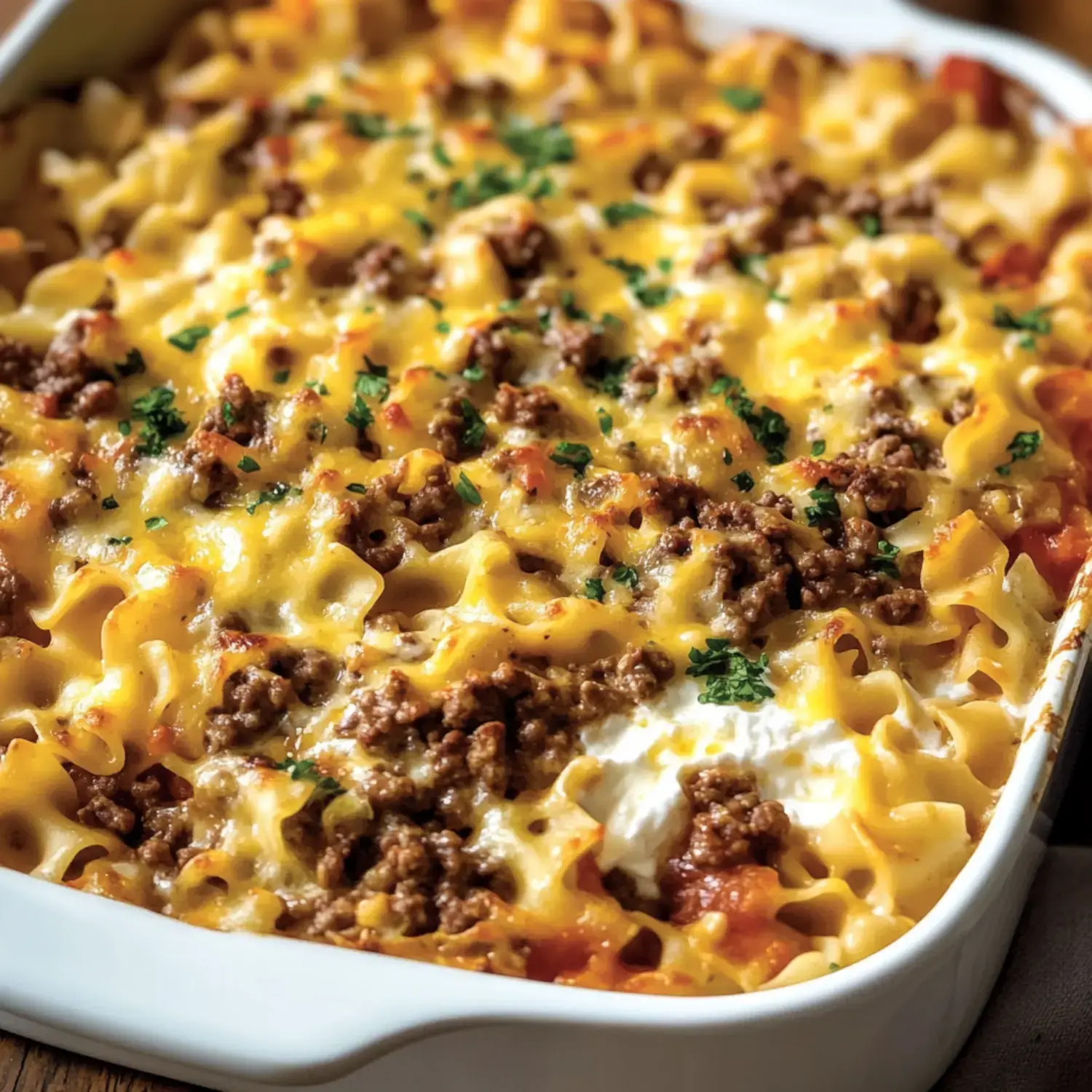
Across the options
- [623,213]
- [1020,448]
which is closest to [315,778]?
[1020,448]

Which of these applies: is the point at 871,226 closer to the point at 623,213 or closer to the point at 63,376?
the point at 623,213

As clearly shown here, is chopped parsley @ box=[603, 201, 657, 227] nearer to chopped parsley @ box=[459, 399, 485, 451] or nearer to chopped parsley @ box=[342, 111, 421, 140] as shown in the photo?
chopped parsley @ box=[342, 111, 421, 140]

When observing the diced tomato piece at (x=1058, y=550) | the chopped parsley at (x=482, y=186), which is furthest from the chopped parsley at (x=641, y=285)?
the diced tomato piece at (x=1058, y=550)

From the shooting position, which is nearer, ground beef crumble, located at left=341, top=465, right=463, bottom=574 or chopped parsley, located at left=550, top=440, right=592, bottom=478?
ground beef crumble, located at left=341, top=465, right=463, bottom=574

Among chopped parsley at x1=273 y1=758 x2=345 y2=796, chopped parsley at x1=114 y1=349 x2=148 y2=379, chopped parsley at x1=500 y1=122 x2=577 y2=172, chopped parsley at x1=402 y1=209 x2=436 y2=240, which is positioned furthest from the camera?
chopped parsley at x1=500 y1=122 x2=577 y2=172

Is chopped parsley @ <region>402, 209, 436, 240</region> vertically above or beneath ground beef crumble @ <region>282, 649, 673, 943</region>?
above

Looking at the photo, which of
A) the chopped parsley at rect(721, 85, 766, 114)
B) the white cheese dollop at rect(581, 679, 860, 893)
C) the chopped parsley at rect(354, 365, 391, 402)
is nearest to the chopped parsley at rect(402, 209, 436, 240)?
the chopped parsley at rect(354, 365, 391, 402)
